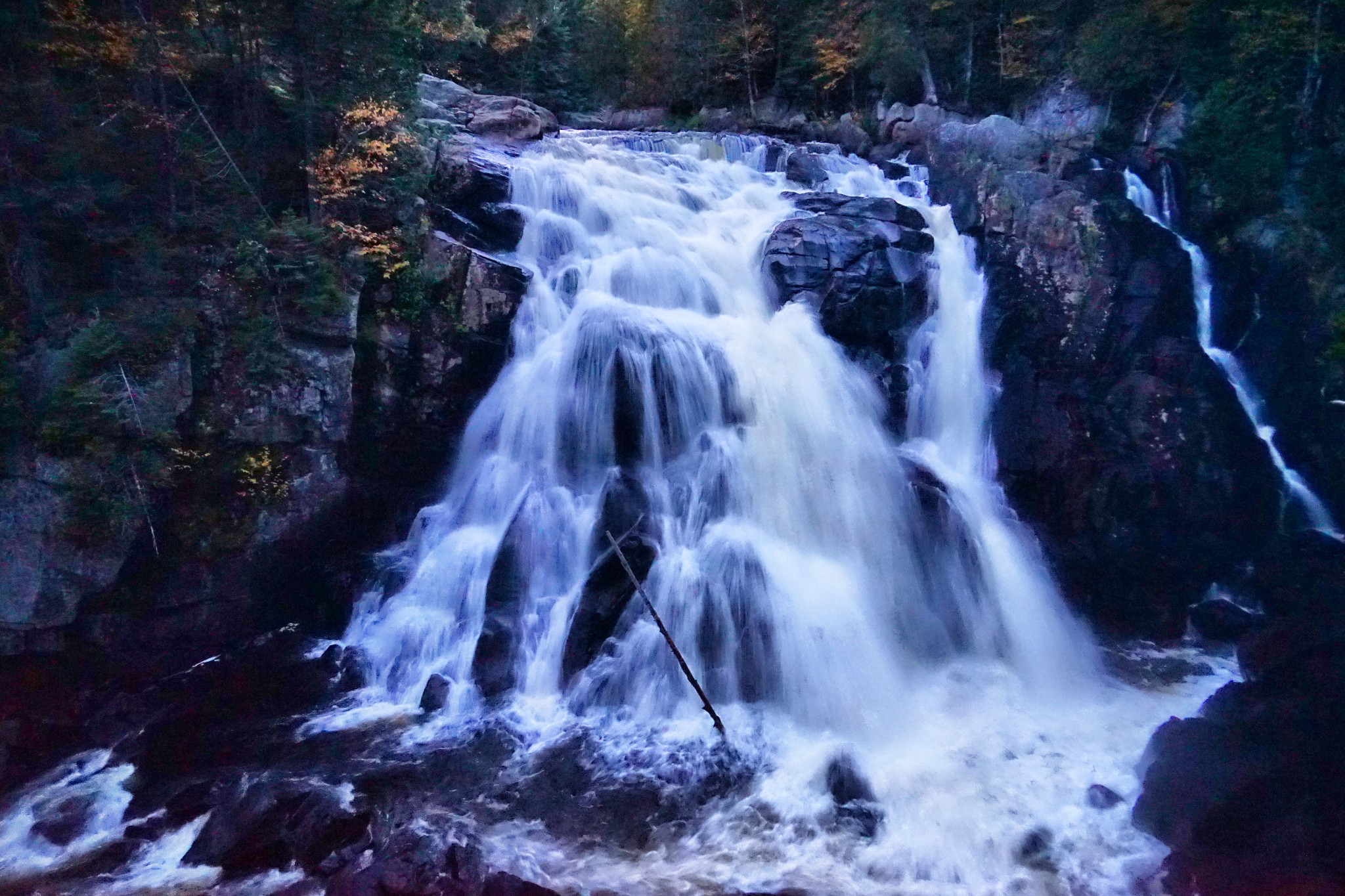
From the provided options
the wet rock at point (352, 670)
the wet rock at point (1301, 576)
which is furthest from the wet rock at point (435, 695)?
the wet rock at point (1301, 576)

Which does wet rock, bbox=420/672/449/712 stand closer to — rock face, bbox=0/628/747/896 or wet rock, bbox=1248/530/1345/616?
rock face, bbox=0/628/747/896

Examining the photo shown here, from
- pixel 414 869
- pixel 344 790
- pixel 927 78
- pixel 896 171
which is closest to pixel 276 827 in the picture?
pixel 344 790

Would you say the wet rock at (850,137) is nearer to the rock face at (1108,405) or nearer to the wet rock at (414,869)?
the rock face at (1108,405)

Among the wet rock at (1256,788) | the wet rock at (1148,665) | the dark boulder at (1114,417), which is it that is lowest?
the wet rock at (1148,665)

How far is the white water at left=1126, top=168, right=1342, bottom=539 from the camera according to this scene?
12.4 metres

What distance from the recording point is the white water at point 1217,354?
12445 millimetres

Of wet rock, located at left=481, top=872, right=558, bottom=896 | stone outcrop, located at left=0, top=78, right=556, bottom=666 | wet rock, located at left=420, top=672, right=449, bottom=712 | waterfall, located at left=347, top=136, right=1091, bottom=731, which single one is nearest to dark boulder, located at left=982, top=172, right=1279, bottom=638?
waterfall, located at left=347, top=136, right=1091, bottom=731

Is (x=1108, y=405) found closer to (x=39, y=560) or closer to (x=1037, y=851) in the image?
(x=1037, y=851)

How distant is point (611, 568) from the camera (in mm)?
10016

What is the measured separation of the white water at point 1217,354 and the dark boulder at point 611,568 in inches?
434

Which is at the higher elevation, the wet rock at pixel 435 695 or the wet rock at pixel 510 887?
the wet rock at pixel 435 695

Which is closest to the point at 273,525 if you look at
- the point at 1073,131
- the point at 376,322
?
the point at 376,322

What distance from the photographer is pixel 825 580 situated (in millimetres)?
10273

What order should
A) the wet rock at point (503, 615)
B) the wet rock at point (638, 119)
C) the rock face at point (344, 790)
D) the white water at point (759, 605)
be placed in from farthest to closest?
the wet rock at point (638, 119)
the wet rock at point (503, 615)
the white water at point (759, 605)
the rock face at point (344, 790)
